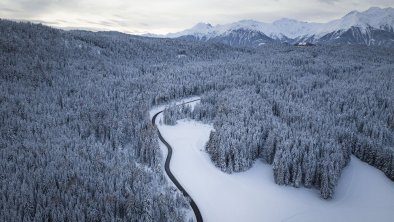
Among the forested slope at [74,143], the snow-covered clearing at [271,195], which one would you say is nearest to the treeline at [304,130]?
the snow-covered clearing at [271,195]

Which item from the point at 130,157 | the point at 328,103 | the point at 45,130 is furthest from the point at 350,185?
the point at 45,130

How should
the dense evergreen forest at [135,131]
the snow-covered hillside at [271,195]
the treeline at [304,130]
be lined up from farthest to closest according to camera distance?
the treeline at [304,130], the snow-covered hillside at [271,195], the dense evergreen forest at [135,131]

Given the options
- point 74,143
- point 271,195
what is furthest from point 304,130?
point 74,143

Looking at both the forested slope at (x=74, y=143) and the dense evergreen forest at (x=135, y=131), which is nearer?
the forested slope at (x=74, y=143)

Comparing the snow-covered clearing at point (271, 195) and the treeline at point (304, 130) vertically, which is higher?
the treeline at point (304, 130)

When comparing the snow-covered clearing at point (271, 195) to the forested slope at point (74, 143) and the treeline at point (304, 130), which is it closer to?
the treeline at point (304, 130)
